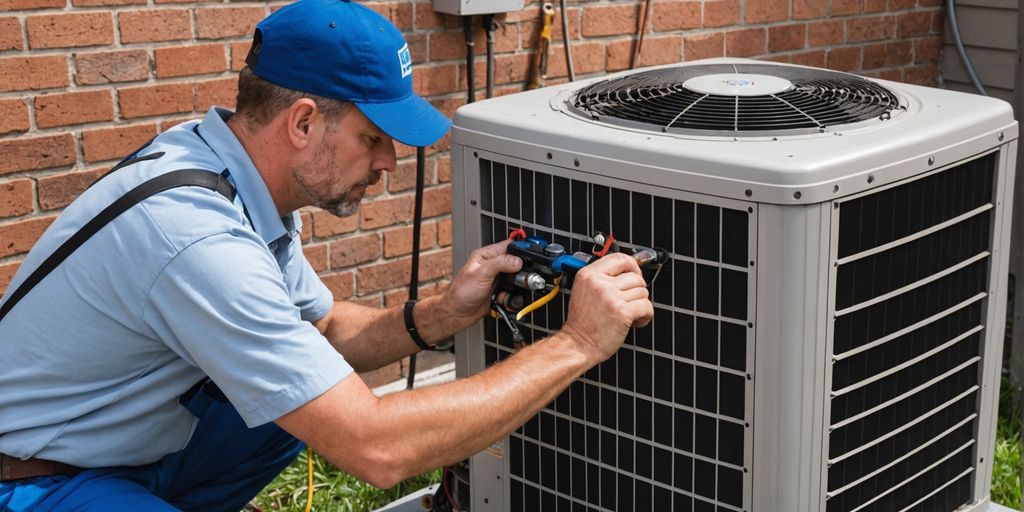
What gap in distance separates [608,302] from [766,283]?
255 mm

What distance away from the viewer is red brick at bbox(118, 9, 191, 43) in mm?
2807

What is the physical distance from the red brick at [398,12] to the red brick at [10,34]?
3.01 feet

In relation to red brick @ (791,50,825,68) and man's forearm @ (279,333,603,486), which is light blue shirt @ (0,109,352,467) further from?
red brick @ (791,50,825,68)

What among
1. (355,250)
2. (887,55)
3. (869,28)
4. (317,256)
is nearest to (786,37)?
(869,28)

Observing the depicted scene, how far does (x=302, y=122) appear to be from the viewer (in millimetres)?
2014

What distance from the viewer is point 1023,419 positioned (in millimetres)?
3170

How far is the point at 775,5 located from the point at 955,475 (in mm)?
2314

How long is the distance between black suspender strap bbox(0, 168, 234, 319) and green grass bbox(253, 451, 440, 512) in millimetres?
1159

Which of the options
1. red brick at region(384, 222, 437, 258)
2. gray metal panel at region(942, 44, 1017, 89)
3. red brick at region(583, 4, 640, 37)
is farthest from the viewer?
gray metal panel at region(942, 44, 1017, 89)

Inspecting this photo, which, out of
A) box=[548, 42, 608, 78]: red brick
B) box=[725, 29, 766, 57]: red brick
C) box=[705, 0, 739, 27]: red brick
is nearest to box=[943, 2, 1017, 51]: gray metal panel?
box=[725, 29, 766, 57]: red brick

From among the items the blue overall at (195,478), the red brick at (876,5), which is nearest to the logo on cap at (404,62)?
the blue overall at (195,478)

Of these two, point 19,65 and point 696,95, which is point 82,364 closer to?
point 19,65

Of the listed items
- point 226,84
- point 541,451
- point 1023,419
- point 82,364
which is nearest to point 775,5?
point 1023,419

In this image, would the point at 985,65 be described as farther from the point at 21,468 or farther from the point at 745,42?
the point at 21,468
